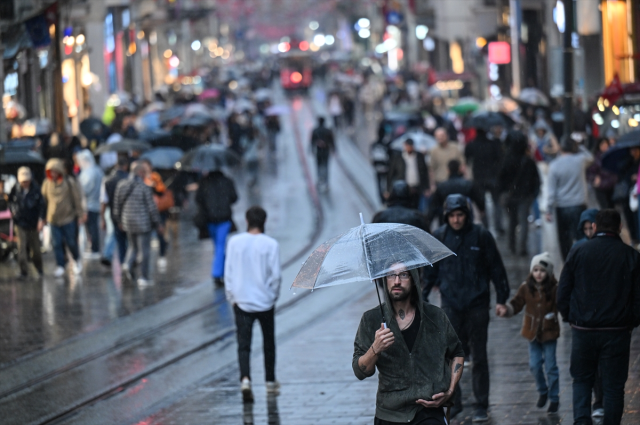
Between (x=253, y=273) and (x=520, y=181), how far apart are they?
7465mm

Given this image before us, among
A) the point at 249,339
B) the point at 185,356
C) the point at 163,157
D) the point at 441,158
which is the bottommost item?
the point at 185,356

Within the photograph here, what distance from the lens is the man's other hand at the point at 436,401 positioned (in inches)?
226

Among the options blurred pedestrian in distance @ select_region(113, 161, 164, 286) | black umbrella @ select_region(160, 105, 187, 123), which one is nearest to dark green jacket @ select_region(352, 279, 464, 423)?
blurred pedestrian in distance @ select_region(113, 161, 164, 286)

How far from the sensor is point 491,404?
9062 millimetres

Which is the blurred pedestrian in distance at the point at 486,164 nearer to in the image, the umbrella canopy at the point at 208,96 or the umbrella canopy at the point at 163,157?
the umbrella canopy at the point at 163,157

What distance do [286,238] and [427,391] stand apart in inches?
574

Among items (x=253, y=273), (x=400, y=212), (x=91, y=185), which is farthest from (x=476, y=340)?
(x=91, y=185)

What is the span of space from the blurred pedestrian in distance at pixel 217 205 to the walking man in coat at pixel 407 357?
947cm

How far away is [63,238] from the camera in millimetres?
17031

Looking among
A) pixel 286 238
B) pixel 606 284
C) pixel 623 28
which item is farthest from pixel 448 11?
pixel 606 284

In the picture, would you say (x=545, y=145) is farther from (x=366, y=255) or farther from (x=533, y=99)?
(x=366, y=255)

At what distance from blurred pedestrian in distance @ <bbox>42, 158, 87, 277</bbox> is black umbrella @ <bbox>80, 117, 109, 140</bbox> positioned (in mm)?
9535

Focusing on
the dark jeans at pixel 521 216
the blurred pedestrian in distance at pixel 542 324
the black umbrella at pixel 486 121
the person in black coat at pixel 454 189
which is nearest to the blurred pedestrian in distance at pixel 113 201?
the person in black coat at pixel 454 189

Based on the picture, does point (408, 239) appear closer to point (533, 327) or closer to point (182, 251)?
point (533, 327)
